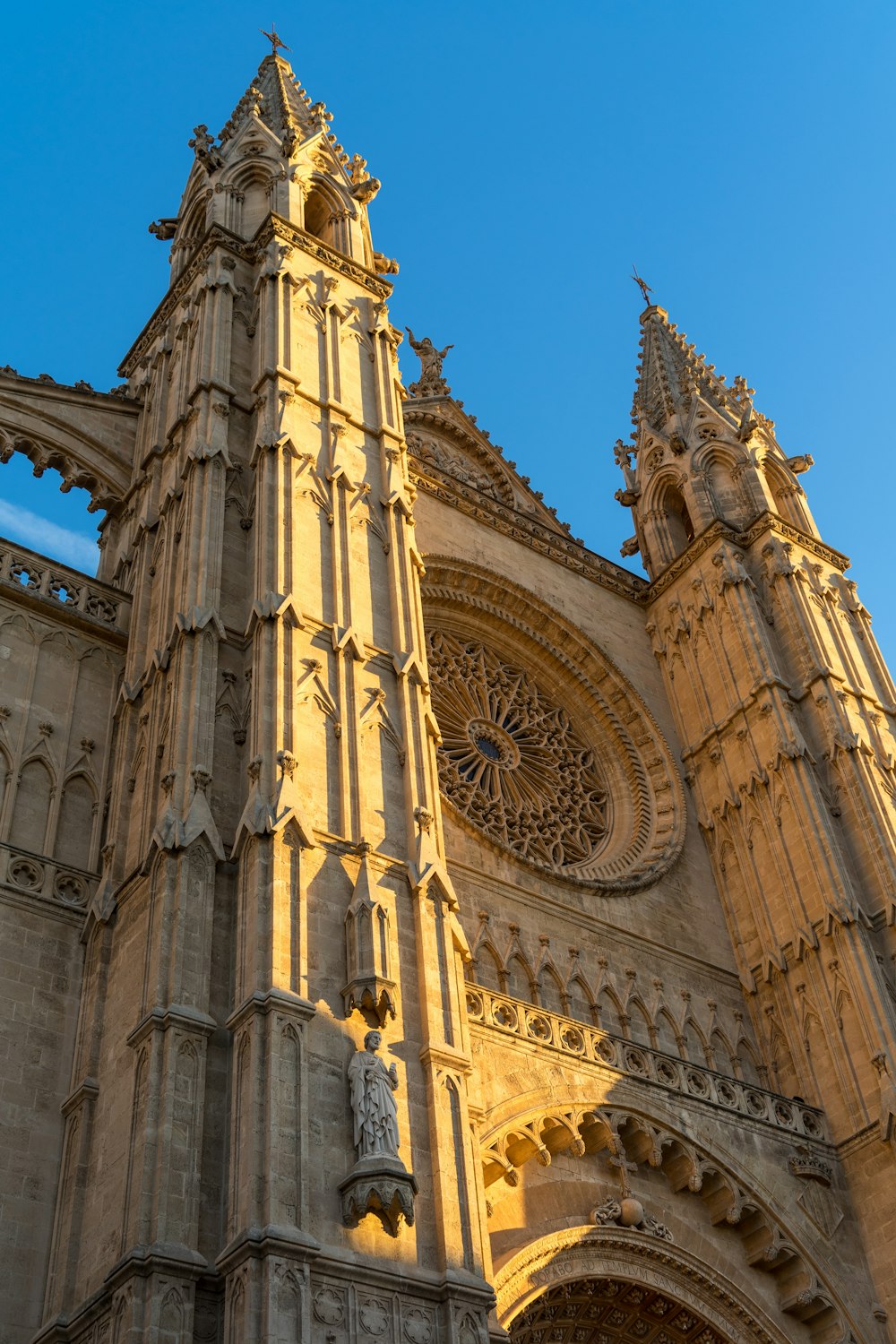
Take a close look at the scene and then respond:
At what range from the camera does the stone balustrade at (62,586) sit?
17000 mm

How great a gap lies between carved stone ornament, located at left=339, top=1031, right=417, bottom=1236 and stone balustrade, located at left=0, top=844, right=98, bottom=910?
3859 mm

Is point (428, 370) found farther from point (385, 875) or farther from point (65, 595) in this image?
point (385, 875)

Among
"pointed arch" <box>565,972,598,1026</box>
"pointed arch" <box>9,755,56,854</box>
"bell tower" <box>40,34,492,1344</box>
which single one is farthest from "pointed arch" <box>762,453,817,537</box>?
"pointed arch" <box>9,755,56,854</box>

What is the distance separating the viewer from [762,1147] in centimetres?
1691

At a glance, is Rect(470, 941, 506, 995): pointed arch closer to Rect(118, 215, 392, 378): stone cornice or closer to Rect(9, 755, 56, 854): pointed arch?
Rect(9, 755, 56, 854): pointed arch

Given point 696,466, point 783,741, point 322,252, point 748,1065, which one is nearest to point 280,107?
point 322,252

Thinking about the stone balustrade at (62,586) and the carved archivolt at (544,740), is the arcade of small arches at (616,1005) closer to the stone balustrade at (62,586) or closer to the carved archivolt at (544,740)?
the carved archivolt at (544,740)

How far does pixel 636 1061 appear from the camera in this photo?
54.0ft

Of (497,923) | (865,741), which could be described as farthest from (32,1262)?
(865,741)

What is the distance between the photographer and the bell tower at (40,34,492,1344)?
11.1 meters

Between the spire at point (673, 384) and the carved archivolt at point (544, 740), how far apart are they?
24.8ft

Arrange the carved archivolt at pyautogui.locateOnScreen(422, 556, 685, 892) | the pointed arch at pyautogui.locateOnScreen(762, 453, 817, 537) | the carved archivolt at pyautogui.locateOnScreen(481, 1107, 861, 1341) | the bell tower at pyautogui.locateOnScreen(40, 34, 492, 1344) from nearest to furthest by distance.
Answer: the bell tower at pyautogui.locateOnScreen(40, 34, 492, 1344), the carved archivolt at pyautogui.locateOnScreen(481, 1107, 861, 1341), the carved archivolt at pyautogui.locateOnScreen(422, 556, 685, 892), the pointed arch at pyautogui.locateOnScreen(762, 453, 817, 537)

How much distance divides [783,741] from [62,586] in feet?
35.0

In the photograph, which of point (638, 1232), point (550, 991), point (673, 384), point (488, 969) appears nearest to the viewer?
point (638, 1232)
